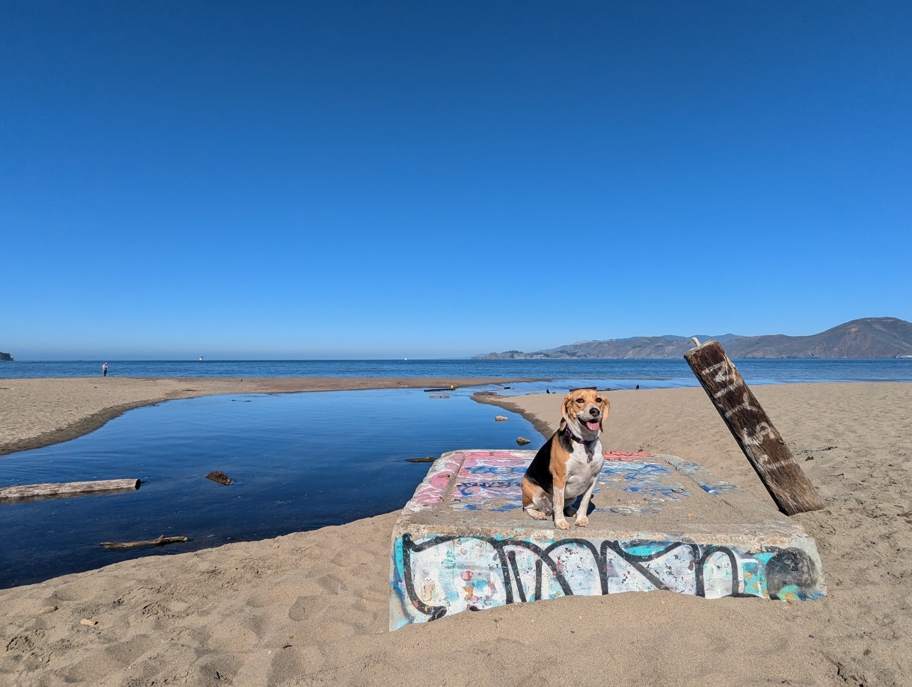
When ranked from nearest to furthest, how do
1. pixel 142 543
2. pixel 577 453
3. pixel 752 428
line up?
pixel 577 453 → pixel 752 428 → pixel 142 543

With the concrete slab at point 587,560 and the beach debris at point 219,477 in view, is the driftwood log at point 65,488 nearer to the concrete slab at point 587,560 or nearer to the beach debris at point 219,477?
the beach debris at point 219,477

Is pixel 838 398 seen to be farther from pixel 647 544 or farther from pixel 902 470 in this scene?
pixel 647 544

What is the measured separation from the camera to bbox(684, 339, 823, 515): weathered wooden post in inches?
180

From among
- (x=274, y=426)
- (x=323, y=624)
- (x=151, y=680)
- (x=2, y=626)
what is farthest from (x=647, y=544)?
(x=274, y=426)

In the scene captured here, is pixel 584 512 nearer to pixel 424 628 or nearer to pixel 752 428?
pixel 424 628

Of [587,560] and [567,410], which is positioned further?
[567,410]

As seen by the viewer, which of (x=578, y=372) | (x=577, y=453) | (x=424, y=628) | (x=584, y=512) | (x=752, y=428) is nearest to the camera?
(x=424, y=628)

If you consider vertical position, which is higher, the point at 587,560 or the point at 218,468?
the point at 587,560

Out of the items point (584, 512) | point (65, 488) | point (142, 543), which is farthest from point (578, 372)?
point (584, 512)

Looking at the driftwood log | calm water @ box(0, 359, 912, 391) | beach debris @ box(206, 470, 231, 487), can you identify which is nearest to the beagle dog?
beach debris @ box(206, 470, 231, 487)

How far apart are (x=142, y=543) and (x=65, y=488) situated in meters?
3.46

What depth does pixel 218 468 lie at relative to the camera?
10055 mm

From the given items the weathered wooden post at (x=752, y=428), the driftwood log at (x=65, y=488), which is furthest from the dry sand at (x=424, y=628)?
the driftwood log at (x=65, y=488)

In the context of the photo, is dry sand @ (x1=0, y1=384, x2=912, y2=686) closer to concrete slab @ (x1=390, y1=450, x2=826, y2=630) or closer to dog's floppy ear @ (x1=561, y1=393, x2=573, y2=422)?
concrete slab @ (x1=390, y1=450, x2=826, y2=630)
